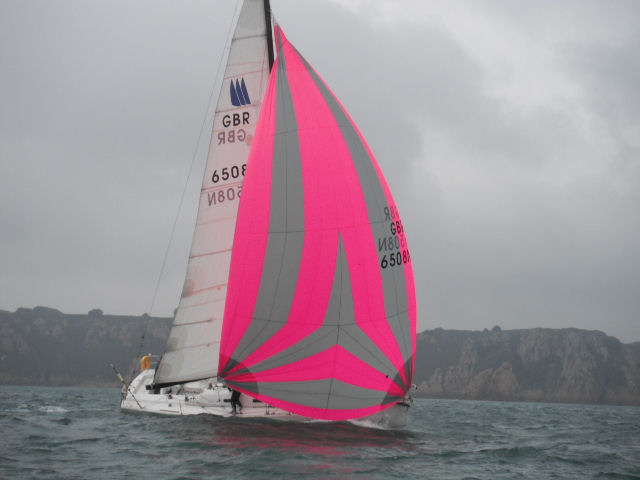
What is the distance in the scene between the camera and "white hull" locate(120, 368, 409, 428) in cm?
1442

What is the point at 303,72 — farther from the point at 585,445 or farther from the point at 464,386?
the point at 464,386

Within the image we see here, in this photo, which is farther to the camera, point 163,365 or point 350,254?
point 163,365

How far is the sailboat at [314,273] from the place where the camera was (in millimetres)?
12352

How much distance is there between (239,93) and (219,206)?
10.4 feet

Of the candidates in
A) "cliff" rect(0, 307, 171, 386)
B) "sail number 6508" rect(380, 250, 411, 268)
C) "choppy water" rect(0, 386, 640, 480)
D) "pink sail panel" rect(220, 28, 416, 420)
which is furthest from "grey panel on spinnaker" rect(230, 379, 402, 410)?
"cliff" rect(0, 307, 171, 386)

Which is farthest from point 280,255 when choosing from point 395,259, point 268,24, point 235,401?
point 268,24

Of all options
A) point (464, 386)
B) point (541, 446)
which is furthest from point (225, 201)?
point (464, 386)

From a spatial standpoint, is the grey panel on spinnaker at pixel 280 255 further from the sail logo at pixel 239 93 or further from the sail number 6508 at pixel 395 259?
the sail logo at pixel 239 93

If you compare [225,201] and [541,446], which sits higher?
[225,201]

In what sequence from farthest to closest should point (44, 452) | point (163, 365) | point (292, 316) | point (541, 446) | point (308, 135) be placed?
point (163, 365), point (541, 446), point (308, 135), point (292, 316), point (44, 452)

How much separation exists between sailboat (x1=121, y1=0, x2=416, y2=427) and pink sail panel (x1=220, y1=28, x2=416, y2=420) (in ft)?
0.07

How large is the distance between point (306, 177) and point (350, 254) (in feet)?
6.34

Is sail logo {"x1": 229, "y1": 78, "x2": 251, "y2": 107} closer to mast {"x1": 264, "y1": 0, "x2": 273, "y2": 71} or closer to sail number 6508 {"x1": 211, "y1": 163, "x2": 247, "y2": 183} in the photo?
mast {"x1": 264, "y1": 0, "x2": 273, "y2": 71}

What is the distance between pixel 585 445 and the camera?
51.0ft
